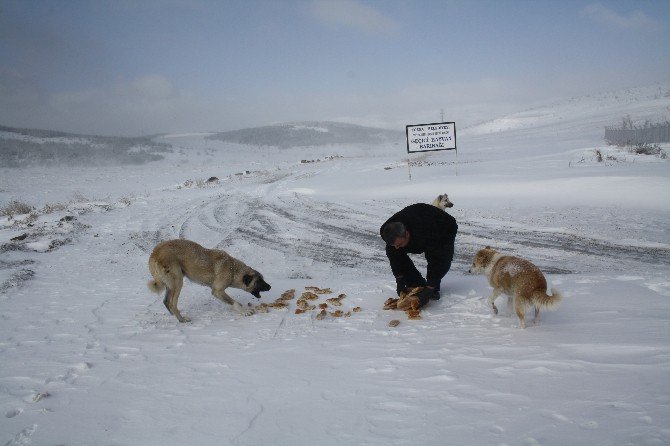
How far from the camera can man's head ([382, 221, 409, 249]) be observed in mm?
5523

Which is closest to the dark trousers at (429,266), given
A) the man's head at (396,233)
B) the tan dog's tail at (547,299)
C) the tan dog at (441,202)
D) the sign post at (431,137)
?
the man's head at (396,233)

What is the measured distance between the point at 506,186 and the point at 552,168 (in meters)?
6.75

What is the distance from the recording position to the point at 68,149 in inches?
2486

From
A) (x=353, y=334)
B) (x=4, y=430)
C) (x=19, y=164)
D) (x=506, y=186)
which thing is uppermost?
(x=19, y=164)

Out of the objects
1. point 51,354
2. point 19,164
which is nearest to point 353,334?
point 51,354

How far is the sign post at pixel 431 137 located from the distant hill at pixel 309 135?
81.5 metres

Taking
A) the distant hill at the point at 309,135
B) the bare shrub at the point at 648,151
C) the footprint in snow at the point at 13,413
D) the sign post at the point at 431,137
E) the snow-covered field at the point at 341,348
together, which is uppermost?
the distant hill at the point at 309,135

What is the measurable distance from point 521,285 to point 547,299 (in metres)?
0.33

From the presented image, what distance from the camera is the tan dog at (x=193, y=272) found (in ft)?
19.5

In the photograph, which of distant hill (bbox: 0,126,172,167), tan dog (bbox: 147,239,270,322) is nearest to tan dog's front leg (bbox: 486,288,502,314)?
tan dog (bbox: 147,239,270,322)

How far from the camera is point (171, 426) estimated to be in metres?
3.02

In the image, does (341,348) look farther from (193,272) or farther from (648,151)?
(648,151)

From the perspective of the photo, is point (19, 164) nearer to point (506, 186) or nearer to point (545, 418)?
point (506, 186)

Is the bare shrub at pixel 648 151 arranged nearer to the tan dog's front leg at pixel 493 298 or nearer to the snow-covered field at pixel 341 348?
the snow-covered field at pixel 341 348
